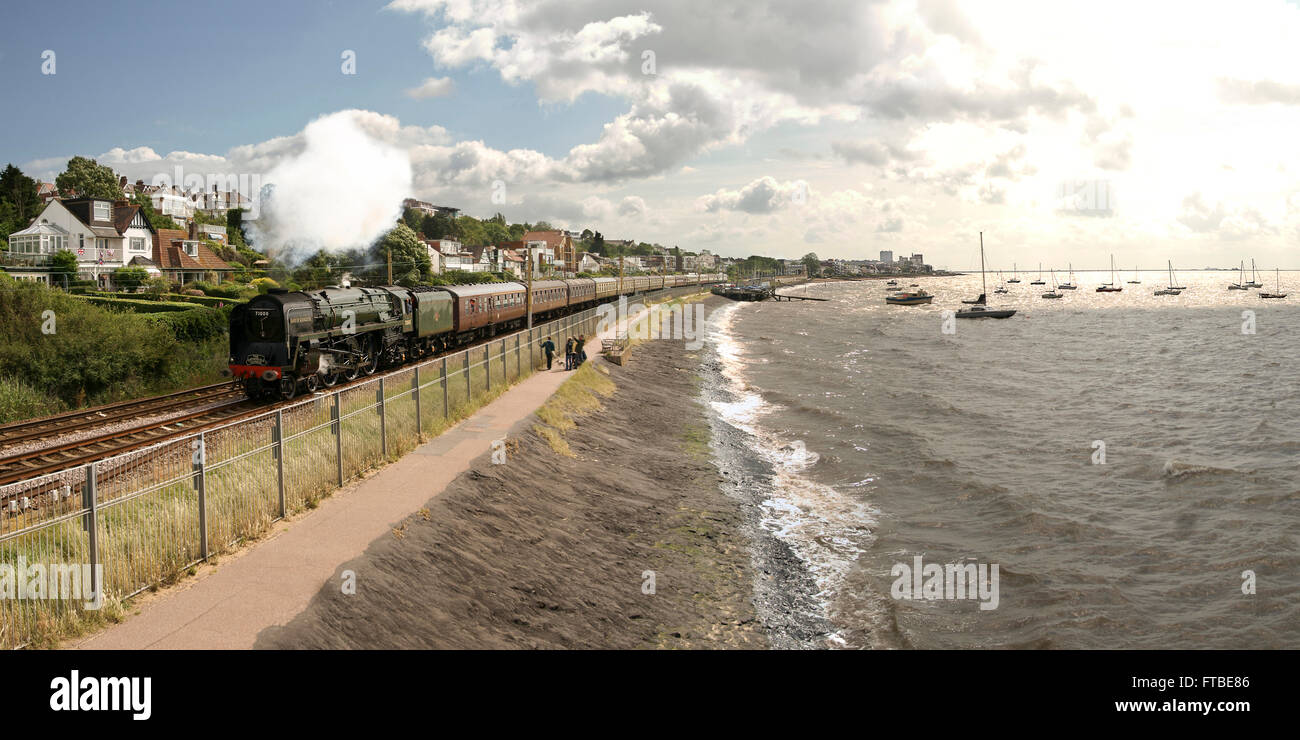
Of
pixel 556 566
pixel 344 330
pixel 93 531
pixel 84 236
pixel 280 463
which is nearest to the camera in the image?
pixel 93 531

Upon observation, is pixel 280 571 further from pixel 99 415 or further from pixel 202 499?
pixel 99 415

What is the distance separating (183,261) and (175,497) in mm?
75932

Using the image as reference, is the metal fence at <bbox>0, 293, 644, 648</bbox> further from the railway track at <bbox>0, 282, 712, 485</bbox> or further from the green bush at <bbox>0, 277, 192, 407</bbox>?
the green bush at <bbox>0, 277, 192, 407</bbox>

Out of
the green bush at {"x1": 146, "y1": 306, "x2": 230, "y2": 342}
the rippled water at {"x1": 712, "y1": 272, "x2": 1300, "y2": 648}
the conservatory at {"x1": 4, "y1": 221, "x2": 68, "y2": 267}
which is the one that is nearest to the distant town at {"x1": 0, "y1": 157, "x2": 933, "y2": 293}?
the conservatory at {"x1": 4, "y1": 221, "x2": 68, "y2": 267}

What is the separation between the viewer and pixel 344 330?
1010 inches

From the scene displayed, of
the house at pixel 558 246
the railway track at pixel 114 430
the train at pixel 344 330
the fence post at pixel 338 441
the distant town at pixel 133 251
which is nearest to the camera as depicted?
the fence post at pixel 338 441

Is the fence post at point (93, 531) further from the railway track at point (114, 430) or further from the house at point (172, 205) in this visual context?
the house at point (172, 205)

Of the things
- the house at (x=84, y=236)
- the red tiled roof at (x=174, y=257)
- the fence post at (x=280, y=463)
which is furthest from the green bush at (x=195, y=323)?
the red tiled roof at (x=174, y=257)

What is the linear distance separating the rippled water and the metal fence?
9.30 meters

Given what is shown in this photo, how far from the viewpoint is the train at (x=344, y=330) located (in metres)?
21.9

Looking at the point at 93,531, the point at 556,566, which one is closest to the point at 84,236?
the point at 556,566

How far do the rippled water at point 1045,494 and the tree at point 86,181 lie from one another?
90685 millimetres

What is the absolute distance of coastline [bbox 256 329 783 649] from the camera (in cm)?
970

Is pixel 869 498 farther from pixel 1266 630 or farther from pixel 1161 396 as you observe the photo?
pixel 1161 396
